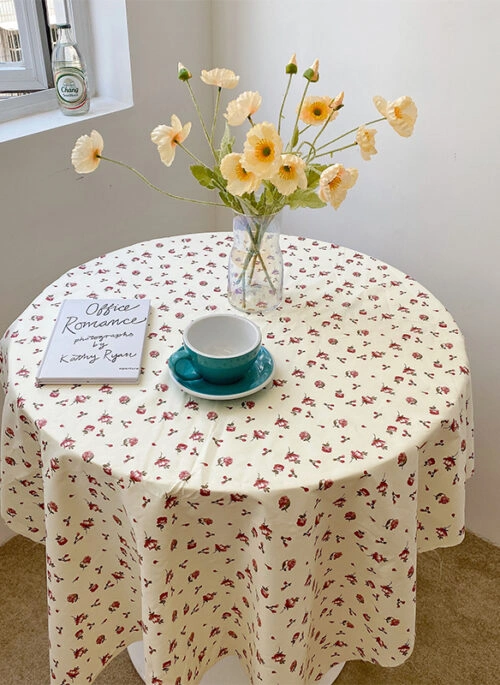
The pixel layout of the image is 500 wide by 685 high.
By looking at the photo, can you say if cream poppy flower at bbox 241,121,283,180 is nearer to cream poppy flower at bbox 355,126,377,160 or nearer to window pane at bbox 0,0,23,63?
cream poppy flower at bbox 355,126,377,160

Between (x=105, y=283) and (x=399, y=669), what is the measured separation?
3.56 feet

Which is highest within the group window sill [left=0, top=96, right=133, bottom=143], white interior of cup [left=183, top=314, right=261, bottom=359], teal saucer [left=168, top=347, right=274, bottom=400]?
window sill [left=0, top=96, right=133, bottom=143]

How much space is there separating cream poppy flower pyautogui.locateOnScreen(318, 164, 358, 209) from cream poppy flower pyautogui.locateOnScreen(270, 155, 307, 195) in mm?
30

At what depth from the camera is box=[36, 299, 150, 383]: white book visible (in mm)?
1075

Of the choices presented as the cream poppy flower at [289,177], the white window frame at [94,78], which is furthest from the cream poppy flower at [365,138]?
the white window frame at [94,78]

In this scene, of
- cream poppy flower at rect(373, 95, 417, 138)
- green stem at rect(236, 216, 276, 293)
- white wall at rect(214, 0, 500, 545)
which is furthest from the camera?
white wall at rect(214, 0, 500, 545)

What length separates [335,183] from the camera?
1027 millimetres

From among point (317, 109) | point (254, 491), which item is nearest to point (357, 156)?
point (317, 109)

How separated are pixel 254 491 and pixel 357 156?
3.51 ft

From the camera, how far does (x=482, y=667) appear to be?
4.96ft

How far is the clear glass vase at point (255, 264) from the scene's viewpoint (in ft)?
3.85

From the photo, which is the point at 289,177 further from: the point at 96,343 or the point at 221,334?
the point at 96,343

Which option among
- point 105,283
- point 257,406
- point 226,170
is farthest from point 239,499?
point 105,283

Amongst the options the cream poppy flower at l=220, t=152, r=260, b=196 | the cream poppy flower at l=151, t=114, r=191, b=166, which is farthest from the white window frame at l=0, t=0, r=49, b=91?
the cream poppy flower at l=220, t=152, r=260, b=196
